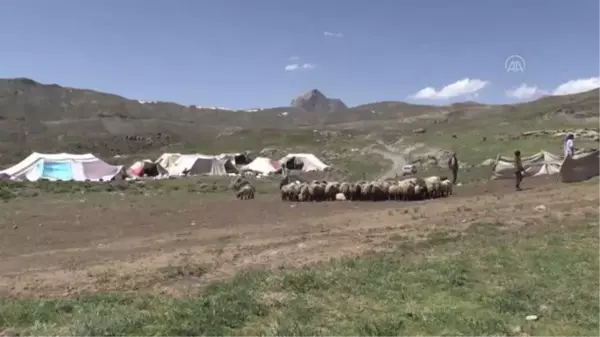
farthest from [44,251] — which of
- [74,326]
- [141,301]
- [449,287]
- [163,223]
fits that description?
[449,287]

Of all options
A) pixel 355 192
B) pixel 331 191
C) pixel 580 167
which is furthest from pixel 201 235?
pixel 580 167

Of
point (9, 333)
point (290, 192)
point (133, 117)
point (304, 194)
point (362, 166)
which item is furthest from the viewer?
point (133, 117)

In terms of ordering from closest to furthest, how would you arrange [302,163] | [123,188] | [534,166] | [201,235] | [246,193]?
[201,235]
[246,193]
[534,166]
[123,188]
[302,163]

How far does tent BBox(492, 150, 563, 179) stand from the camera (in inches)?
1143

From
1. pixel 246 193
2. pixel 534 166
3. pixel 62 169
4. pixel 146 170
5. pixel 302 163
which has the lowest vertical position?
pixel 246 193

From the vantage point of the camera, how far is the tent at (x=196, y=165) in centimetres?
5450

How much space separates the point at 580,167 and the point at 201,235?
1554 cm

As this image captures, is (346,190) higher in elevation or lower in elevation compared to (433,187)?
lower

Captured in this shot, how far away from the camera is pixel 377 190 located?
2453 cm

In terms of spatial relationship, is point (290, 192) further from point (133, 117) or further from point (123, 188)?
point (133, 117)

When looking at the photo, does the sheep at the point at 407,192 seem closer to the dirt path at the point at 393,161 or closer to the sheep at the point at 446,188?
the sheep at the point at 446,188

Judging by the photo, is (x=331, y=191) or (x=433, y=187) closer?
(x=433, y=187)

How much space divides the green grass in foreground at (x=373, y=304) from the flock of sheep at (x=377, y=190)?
13.1 metres

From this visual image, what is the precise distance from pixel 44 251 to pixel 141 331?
9.29 meters
